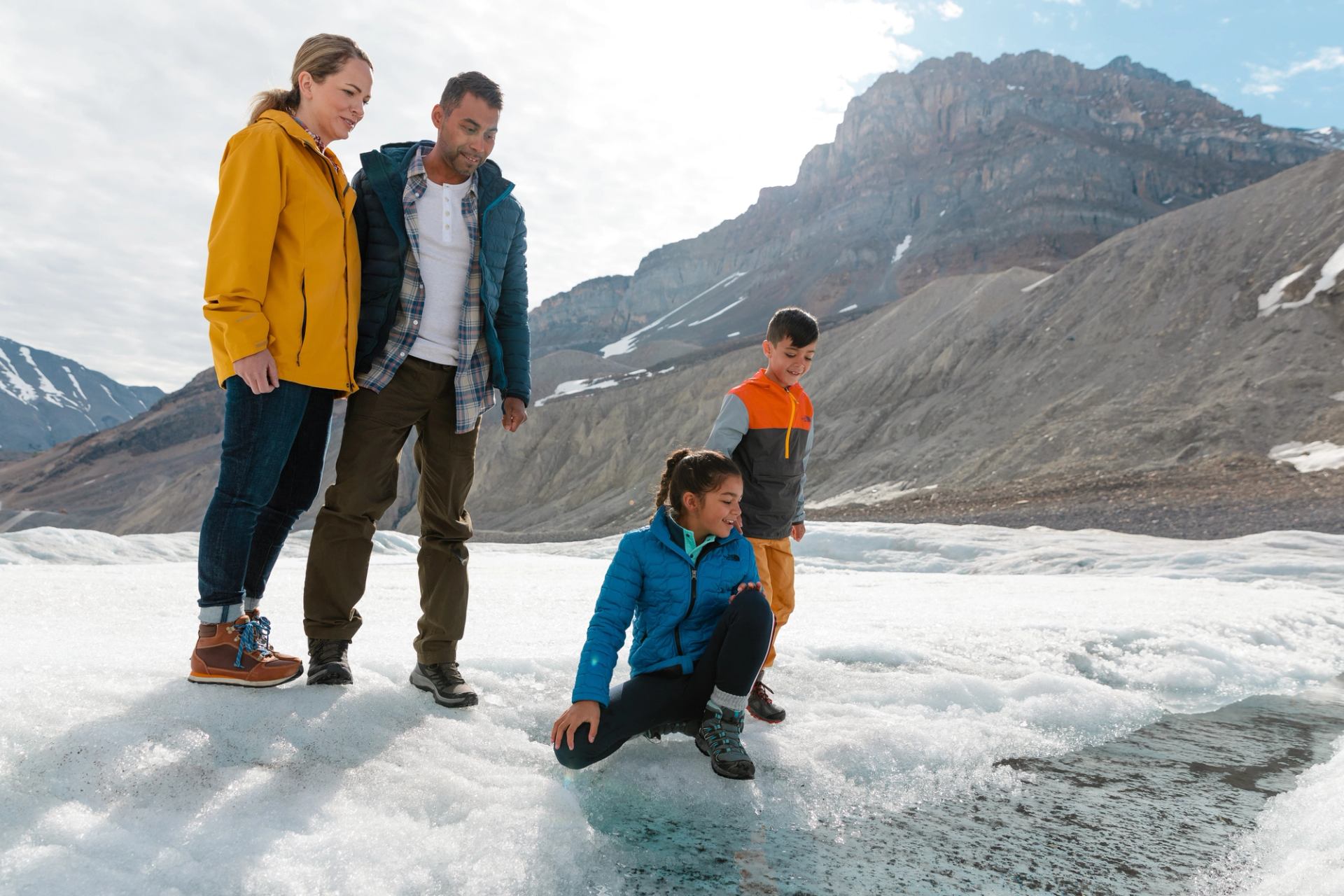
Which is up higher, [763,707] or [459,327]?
[459,327]

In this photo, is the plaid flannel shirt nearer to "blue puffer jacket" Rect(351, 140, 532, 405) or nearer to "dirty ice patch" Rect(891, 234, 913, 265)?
"blue puffer jacket" Rect(351, 140, 532, 405)

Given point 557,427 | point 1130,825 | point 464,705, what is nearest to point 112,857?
point 464,705

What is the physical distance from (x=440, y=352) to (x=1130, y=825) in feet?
8.37

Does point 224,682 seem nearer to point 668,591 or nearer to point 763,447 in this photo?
point 668,591

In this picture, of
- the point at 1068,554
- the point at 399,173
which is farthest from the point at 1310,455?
the point at 399,173

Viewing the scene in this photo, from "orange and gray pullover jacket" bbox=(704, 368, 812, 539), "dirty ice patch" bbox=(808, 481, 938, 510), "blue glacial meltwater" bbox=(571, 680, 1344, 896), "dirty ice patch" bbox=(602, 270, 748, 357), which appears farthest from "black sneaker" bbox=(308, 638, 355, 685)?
"dirty ice patch" bbox=(602, 270, 748, 357)

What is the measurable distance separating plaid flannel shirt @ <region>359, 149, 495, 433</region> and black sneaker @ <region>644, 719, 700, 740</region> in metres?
1.21

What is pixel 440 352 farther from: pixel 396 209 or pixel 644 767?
pixel 644 767

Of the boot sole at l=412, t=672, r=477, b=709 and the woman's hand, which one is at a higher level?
the woman's hand

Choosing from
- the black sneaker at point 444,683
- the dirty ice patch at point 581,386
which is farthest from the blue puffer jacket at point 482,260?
the dirty ice patch at point 581,386

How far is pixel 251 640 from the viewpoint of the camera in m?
2.65

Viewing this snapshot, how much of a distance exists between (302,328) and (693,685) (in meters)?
1.62

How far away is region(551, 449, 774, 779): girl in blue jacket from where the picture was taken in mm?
2555

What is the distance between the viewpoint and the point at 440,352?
3020 mm
